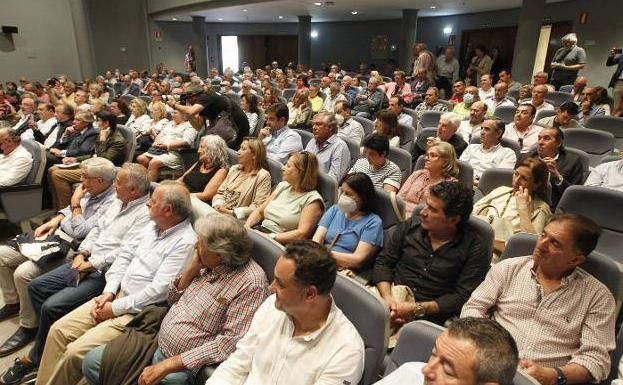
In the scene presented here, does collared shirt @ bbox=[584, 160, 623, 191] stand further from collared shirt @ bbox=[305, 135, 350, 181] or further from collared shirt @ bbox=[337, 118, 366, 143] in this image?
collared shirt @ bbox=[337, 118, 366, 143]

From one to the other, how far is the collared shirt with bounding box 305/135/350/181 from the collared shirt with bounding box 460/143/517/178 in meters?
1.13

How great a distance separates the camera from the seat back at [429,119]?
523 centimetres

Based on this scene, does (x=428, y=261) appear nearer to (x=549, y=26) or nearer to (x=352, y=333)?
(x=352, y=333)

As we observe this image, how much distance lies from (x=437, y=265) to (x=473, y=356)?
0.91 metres

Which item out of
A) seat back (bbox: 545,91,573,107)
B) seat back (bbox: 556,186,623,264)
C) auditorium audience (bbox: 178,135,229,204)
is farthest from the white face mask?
seat back (bbox: 545,91,573,107)

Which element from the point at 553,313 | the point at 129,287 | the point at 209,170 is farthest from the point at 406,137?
the point at 129,287

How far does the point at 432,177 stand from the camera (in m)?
2.86

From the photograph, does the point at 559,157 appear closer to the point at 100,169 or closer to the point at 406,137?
the point at 406,137

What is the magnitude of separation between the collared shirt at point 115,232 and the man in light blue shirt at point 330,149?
5.66 ft

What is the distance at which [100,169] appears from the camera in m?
2.75

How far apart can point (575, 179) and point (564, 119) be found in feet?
5.39

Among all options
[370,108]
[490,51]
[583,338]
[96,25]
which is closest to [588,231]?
[583,338]

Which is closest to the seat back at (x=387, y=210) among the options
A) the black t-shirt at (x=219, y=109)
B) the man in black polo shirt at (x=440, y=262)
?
the man in black polo shirt at (x=440, y=262)

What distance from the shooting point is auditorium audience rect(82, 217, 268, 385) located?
1686 mm
